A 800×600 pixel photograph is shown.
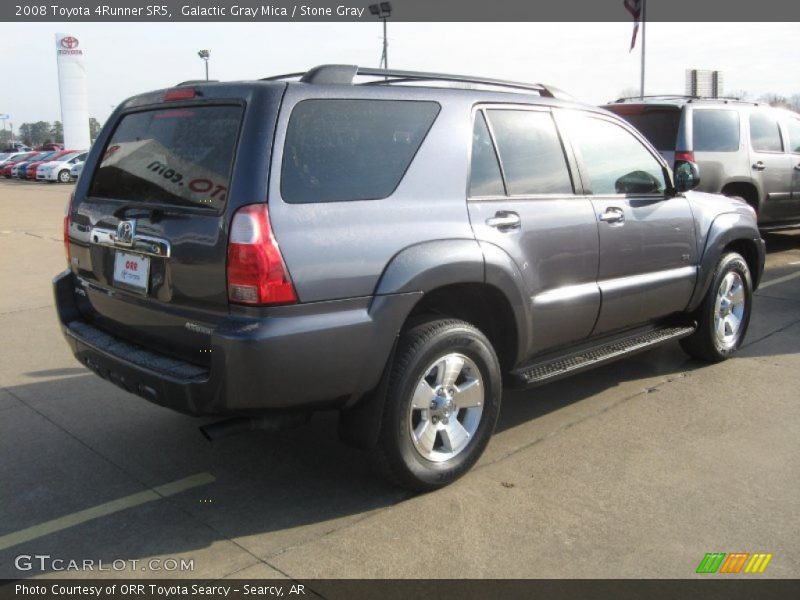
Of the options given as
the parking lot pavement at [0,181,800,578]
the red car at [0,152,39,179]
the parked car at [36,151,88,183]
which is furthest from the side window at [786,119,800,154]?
the red car at [0,152,39,179]

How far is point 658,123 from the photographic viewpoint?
9.05 m

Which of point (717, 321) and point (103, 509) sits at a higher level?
point (717, 321)

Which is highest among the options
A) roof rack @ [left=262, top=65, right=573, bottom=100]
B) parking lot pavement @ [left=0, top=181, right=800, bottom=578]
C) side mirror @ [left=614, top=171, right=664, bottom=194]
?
roof rack @ [left=262, top=65, right=573, bottom=100]

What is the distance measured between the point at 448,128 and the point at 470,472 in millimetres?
1707

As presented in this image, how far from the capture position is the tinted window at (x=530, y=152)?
4.11 metres

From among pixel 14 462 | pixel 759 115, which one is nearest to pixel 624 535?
pixel 14 462

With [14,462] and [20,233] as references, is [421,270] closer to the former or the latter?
[14,462]

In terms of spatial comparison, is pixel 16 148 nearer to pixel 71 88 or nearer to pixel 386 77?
pixel 71 88

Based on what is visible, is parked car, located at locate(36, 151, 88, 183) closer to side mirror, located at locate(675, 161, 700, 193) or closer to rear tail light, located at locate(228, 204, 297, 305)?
side mirror, located at locate(675, 161, 700, 193)

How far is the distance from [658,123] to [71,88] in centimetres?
4642

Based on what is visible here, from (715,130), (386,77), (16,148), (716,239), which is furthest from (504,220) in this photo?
(16,148)

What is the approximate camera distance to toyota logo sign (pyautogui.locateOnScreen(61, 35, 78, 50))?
4712 cm

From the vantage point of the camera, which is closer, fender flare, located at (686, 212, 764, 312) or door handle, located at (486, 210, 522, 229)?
door handle, located at (486, 210, 522, 229)

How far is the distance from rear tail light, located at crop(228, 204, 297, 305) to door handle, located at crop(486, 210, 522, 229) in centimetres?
121
